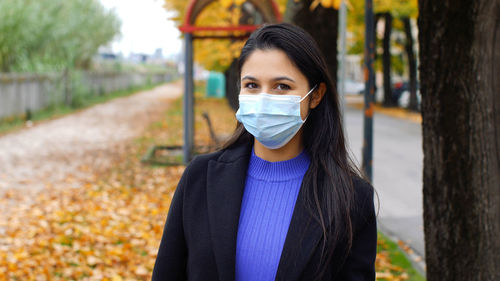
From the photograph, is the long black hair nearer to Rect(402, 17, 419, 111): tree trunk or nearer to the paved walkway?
the paved walkway

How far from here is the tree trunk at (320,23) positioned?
738cm

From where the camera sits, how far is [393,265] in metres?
5.63

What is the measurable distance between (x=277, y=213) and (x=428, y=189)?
6.04 feet

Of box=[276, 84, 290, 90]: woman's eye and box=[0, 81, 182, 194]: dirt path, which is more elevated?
box=[276, 84, 290, 90]: woman's eye

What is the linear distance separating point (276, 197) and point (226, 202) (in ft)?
0.58

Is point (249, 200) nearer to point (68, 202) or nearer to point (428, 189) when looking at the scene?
point (428, 189)

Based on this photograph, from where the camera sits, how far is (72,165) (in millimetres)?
11320

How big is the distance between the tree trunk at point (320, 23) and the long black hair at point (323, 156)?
5.22 meters

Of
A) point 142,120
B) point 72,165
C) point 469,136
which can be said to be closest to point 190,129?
point 72,165

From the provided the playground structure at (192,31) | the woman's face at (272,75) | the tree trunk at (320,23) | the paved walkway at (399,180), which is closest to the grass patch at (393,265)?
the paved walkway at (399,180)

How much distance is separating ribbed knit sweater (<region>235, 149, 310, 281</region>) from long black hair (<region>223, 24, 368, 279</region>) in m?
0.07

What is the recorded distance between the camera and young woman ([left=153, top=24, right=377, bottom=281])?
80.0 inches

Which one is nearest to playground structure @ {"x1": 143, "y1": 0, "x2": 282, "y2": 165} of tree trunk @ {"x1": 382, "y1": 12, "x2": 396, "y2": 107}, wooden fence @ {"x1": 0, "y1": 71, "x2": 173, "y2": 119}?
wooden fence @ {"x1": 0, "y1": 71, "x2": 173, "y2": 119}

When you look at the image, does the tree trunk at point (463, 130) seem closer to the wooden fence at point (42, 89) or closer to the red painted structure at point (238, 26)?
the red painted structure at point (238, 26)
